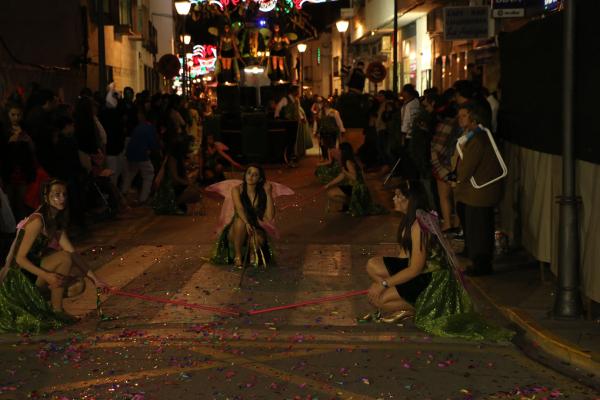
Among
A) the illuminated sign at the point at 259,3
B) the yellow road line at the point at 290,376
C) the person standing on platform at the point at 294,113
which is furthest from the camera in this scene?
the illuminated sign at the point at 259,3

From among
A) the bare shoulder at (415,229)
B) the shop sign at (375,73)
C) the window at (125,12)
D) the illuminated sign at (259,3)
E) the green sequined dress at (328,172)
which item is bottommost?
the green sequined dress at (328,172)

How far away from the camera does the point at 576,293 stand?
870 cm

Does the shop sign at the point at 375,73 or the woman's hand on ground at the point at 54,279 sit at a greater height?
the shop sign at the point at 375,73

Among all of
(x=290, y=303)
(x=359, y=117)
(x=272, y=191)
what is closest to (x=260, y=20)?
(x=359, y=117)

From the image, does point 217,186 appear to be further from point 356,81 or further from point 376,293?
point 356,81

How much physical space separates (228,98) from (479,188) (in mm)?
23184

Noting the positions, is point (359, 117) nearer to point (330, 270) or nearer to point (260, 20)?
point (260, 20)

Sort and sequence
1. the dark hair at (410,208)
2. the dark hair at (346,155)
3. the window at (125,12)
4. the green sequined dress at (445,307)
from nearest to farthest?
the green sequined dress at (445,307) < the dark hair at (410,208) < the dark hair at (346,155) < the window at (125,12)

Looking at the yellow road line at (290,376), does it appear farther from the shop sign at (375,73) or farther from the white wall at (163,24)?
the white wall at (163,24)

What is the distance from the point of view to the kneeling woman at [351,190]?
54.5ft

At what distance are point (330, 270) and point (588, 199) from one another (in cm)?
370

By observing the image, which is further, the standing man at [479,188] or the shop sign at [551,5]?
the shop sign at [551,5]

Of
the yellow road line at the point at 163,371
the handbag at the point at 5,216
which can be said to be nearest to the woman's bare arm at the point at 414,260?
the yellow road line at the point at 163,371

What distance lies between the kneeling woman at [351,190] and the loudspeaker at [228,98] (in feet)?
53.9
